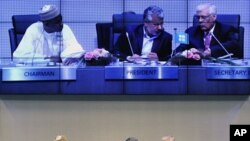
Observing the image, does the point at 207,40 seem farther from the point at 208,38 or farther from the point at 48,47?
the point at 48,47

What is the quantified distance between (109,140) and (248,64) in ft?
6.05

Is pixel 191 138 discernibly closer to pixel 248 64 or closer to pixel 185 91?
pixel 185 91

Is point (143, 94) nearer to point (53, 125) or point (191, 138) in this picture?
point (191, 138)

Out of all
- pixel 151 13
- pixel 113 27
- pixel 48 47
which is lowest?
pixel 48 47

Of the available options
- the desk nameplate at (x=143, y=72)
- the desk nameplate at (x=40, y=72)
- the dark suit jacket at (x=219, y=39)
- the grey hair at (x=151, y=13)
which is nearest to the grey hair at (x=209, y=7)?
the dark suit jacket at (x=219, y=39)

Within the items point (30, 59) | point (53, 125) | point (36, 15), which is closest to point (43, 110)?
point (53, 125)

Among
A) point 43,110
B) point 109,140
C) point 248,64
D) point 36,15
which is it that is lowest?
point 109,140

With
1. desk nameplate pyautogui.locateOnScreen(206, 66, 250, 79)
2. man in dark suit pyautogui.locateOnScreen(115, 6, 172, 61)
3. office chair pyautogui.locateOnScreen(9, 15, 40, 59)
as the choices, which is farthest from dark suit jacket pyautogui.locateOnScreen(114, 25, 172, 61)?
office chair pyautogui.locateOnScreen(9, 15, 40, 59)

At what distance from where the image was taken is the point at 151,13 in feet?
18.3

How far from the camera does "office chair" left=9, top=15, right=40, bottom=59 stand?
5.56 m

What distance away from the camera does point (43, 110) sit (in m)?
5.64

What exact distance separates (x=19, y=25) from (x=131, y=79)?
1.46 meters

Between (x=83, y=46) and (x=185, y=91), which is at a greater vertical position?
(x=83, y=46)

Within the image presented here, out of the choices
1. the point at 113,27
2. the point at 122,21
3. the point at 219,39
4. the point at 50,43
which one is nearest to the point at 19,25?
the point at 50,43
